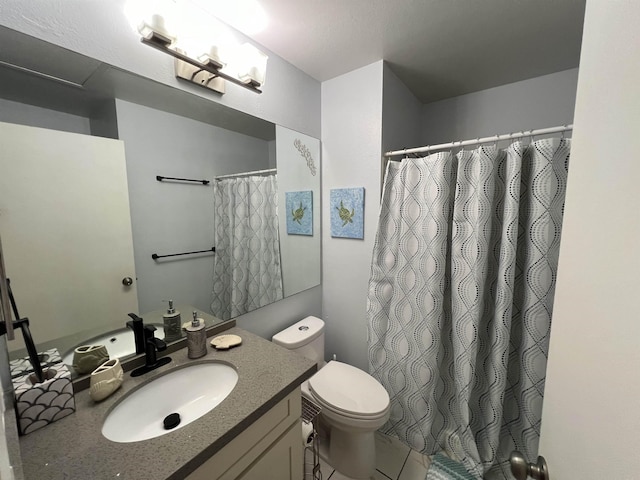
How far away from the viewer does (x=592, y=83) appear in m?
0.46

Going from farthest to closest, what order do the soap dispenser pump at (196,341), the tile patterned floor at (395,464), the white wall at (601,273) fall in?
the tile patterned floor at (395,464) → the soap dispenser pump at (196,341) → the white wall at (601,273)

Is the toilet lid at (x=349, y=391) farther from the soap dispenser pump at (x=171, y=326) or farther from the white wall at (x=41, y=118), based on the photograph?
the white wall at (x=41, y=118)

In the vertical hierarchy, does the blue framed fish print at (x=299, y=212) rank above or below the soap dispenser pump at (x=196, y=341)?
above

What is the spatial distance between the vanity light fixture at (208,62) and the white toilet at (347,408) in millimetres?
1408

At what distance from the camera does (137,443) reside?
0.63m

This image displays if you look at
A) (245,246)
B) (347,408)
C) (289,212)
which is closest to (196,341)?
(245,246)

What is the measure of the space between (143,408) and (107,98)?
109 cm

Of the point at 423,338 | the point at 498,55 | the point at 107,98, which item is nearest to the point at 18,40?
the point at 107,98

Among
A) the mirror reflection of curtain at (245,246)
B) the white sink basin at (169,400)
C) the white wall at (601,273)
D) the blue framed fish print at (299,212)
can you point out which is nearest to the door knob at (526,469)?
the white wall at (601,273)

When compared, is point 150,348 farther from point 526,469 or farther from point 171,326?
point 526,469

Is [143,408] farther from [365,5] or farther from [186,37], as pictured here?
[365,5]

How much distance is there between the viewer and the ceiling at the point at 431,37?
1135 mm

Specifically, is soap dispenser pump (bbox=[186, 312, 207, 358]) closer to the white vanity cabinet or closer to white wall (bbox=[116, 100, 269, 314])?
white wall (bbox=[116, 100, 269, 314])

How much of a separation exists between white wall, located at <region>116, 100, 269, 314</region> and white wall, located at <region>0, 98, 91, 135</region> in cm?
12
